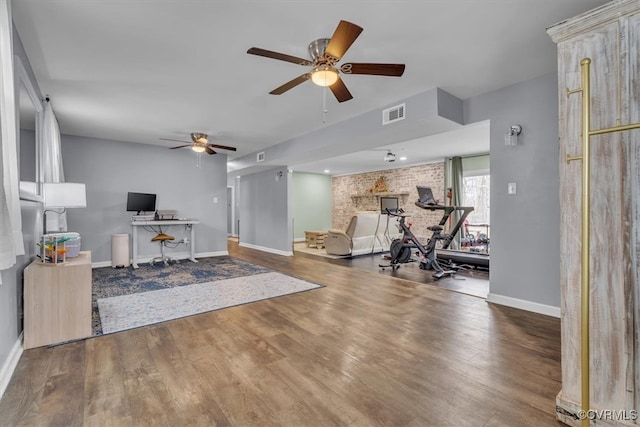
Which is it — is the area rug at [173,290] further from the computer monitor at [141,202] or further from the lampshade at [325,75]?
the lampshade at [325,75]

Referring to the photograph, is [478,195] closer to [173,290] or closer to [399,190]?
[399,190]

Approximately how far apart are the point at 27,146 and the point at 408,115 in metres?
3.81

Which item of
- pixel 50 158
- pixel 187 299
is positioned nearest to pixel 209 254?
pixel 187 299

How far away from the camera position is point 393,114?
3721mm

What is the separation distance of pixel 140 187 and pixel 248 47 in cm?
480

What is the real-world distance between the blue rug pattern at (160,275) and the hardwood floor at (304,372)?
1.23 metres

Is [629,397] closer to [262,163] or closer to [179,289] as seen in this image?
[179,289]

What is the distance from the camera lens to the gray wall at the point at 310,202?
382 inches

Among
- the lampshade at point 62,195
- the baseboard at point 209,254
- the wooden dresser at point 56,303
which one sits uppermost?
the lampshade at point 62,195

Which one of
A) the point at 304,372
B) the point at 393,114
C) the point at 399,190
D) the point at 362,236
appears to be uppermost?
the point at 393,114

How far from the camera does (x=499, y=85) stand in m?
3.26

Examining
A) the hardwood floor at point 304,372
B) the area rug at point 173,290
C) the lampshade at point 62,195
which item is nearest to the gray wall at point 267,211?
the area rug at point 173,290

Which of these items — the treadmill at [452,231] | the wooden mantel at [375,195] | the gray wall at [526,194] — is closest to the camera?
the gray wall at [526,194]

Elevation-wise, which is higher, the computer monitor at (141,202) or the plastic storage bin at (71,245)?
the computer monitor at (141,202)
